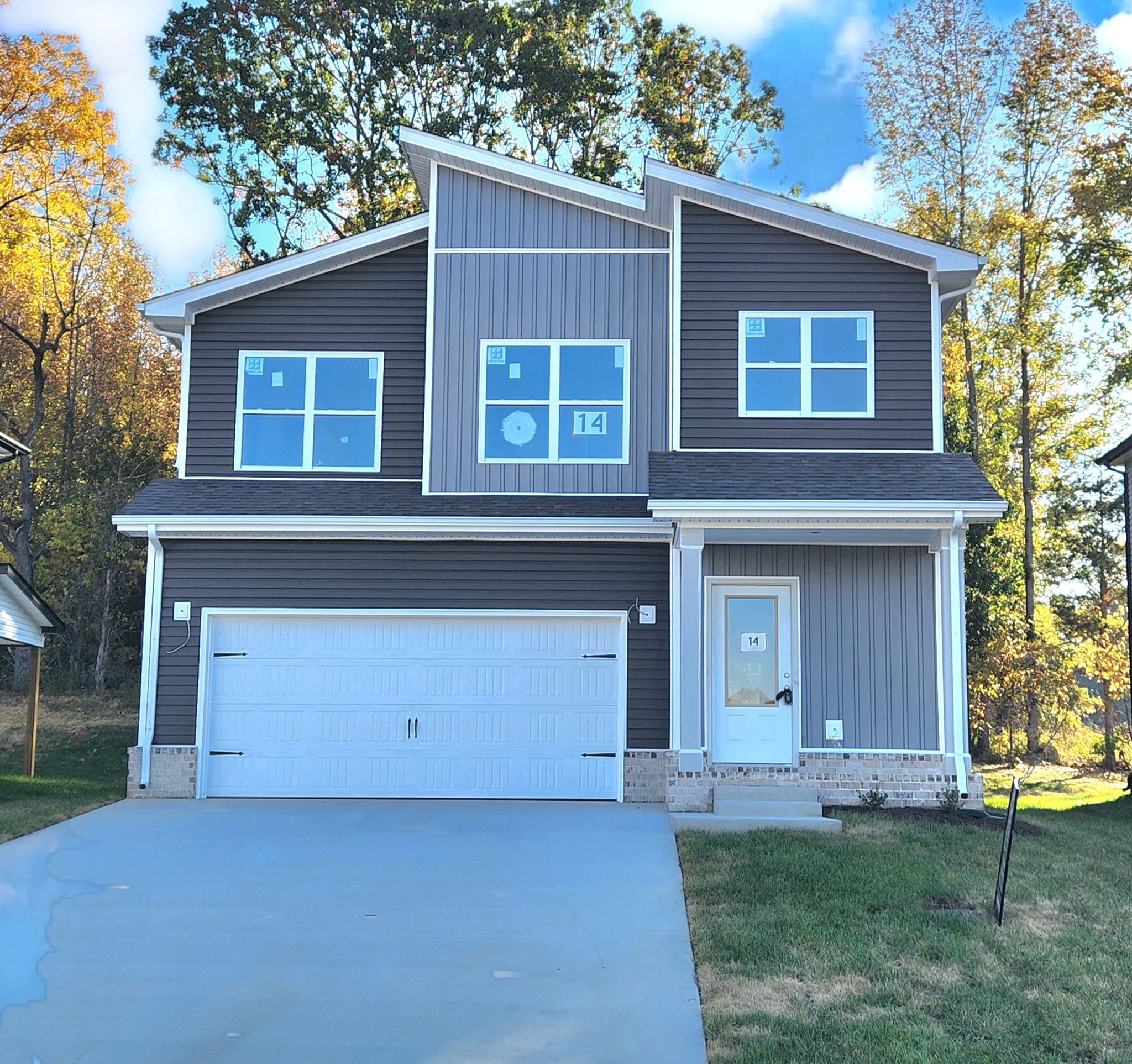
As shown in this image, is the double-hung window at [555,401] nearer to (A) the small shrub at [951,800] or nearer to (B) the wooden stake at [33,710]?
(A) the small shrub at [951,800]

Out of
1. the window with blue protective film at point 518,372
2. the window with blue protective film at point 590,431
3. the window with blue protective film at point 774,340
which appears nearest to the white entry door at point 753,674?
the window with blue protective film at point 590,431

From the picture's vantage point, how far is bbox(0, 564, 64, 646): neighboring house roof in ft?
42.0

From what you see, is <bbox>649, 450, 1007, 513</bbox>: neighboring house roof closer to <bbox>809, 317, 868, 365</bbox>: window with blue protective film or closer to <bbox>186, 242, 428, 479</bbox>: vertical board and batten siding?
<bbox>809, 317, 868, 365</bbox>: window with blue protective film

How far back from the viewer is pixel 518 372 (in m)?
12.9

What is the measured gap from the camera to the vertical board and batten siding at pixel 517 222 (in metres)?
13.0

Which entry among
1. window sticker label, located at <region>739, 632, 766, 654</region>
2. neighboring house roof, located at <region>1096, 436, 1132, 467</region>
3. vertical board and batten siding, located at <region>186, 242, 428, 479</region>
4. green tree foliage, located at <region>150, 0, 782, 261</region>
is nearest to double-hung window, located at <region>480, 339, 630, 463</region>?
vertical board and batten siding, located at <region>186, 242, 428, 479</region>

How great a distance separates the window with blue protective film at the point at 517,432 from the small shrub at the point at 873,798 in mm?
4824

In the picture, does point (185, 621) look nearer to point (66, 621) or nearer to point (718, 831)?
point (718, 831)

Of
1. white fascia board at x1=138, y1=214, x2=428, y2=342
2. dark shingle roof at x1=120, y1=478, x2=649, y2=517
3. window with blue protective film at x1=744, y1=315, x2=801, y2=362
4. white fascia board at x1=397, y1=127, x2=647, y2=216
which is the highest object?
white fascia board at x1=397, y1=127, x2=647, y2=216

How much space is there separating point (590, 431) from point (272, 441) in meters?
3.63

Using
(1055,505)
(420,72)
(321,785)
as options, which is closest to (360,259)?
(321,785)

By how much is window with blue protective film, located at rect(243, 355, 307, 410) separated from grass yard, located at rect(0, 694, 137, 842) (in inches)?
180

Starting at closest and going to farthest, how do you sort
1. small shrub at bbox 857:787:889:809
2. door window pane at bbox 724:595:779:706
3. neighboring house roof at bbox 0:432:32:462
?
1. small shrub at bbox 857:787:889:809
2. door window pane at bbox 724:595:779:706
3. neighboring house roof at bbox 0:432:32:462

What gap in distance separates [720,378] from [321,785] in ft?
19.8
